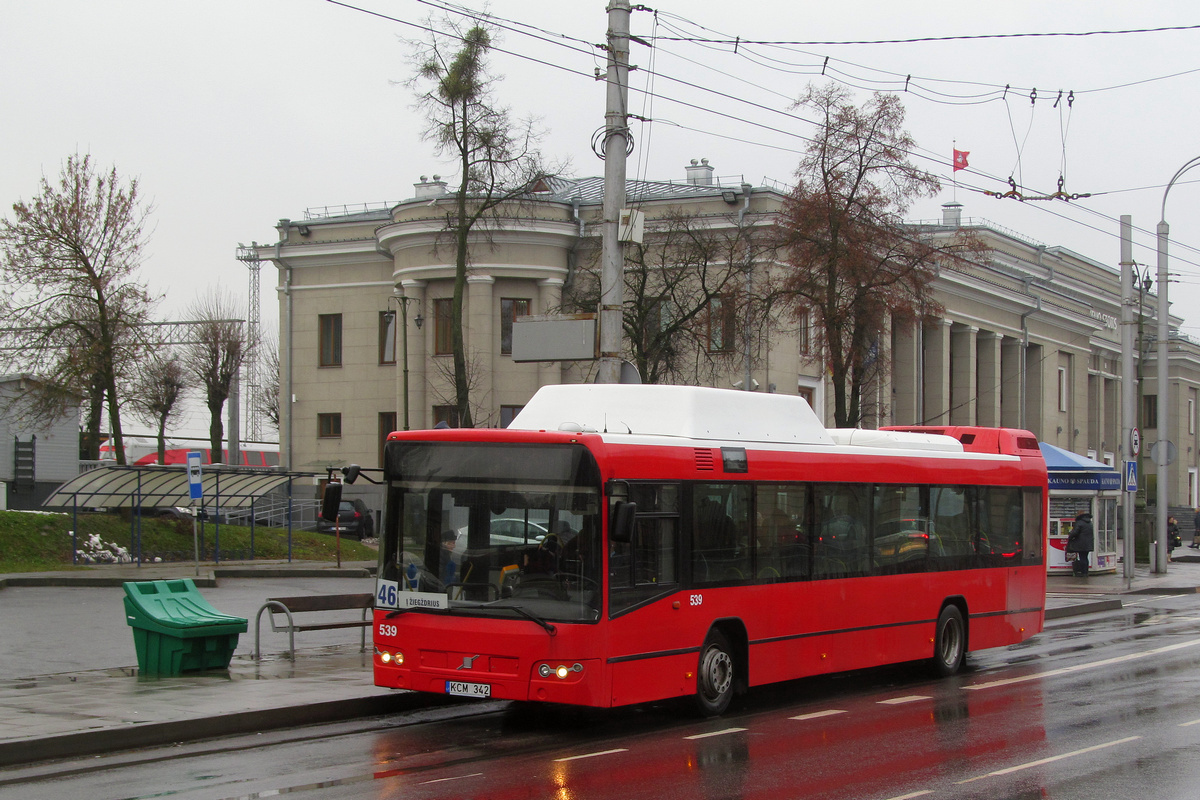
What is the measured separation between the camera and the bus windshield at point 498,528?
34.9ft

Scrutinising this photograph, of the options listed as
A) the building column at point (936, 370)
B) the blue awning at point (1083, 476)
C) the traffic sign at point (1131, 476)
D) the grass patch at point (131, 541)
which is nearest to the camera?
the grass patch at point (131, 541)

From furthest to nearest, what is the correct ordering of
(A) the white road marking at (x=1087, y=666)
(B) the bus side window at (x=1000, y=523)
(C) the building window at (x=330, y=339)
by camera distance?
(C) the building window at (x=330, y=339) < (B) the bus side window at (x=1000, y=523) < (A) the white road marking at (x=1087, y=666)

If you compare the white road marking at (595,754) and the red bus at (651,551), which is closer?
the white road marking at (595,754)

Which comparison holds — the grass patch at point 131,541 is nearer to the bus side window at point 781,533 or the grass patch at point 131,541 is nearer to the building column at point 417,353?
the building column at point 417,353

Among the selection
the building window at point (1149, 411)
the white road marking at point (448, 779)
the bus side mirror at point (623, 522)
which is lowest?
the white road marking at point (448, 779)

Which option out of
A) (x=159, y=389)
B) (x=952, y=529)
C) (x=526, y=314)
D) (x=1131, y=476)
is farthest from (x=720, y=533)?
(x=159, y=389)

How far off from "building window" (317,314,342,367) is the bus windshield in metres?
45.4

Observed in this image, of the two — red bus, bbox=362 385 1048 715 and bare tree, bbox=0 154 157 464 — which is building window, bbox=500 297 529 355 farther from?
red bus, bbox=362 385 1048 715

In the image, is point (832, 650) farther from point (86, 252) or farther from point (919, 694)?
point (86, 252)

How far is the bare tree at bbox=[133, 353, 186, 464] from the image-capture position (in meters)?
36.7

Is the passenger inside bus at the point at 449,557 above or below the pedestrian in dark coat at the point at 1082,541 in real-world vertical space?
above

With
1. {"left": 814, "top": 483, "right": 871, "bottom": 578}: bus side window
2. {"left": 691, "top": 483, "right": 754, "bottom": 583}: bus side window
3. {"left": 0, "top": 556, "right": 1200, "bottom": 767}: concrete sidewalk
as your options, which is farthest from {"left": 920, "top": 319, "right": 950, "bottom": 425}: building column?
{"left": 691, "top": 483, "right": 754, "bottom": 583}: bus side window

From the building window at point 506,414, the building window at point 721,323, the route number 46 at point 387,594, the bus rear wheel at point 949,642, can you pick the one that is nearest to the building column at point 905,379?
the building window at point 506,414

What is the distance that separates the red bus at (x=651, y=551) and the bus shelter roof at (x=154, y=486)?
1742 centimetres
